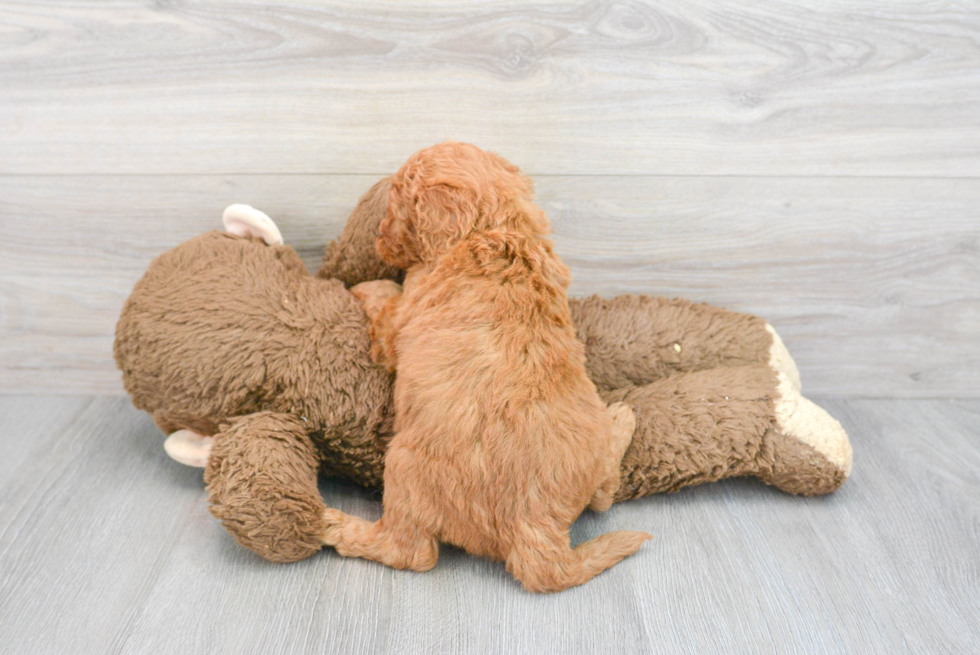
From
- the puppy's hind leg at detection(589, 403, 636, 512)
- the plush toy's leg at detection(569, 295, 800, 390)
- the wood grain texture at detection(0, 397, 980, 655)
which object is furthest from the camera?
the plush toy's leg at detection(569, 295, 800, 390)

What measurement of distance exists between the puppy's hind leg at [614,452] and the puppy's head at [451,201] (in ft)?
0.98

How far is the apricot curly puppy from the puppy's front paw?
0.33ft

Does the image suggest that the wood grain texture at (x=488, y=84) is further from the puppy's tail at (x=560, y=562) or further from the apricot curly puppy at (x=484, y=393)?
the puppy's tail at (x=560, y=562)

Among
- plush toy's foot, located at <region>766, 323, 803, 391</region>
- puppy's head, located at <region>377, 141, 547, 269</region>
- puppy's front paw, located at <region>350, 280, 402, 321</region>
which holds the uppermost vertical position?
puppy's head, located at <region>377, 141, 547, 269</region>

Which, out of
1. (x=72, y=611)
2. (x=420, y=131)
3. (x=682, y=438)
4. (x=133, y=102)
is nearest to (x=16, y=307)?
(x=133, y=102)

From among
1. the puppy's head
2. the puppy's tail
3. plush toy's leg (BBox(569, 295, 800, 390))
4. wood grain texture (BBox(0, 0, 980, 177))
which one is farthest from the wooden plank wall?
the puppy's tail

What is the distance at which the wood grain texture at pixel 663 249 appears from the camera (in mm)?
1172

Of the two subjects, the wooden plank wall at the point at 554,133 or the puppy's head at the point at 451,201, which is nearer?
the puppy's head at the point at 451,201

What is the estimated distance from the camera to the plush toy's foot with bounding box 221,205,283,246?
3.54ft

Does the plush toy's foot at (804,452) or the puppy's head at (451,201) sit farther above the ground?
the puppy's head at (451,201)

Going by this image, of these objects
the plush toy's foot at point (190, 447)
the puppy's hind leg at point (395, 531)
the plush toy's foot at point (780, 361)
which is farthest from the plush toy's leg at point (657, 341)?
the plush toy's foot at point (190, 447)

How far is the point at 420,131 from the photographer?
113 cm

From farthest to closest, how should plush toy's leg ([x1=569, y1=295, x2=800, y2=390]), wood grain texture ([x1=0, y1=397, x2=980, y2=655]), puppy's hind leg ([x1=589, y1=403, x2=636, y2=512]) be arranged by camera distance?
1. plush toy's leg ([x1=569, y1=295, x2=800, y2=390])
2. puppy's hind leg ([x1=589, y1=403, x2=636, y2=512])
3. wood grain texture ([x1=0, y1=397, x2=980, y2=655])

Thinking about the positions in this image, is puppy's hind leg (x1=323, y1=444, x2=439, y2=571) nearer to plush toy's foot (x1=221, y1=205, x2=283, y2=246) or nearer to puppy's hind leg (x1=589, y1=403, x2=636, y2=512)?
puppy's hind leg (x1=589, y1=403, x2=636, y2=512)
